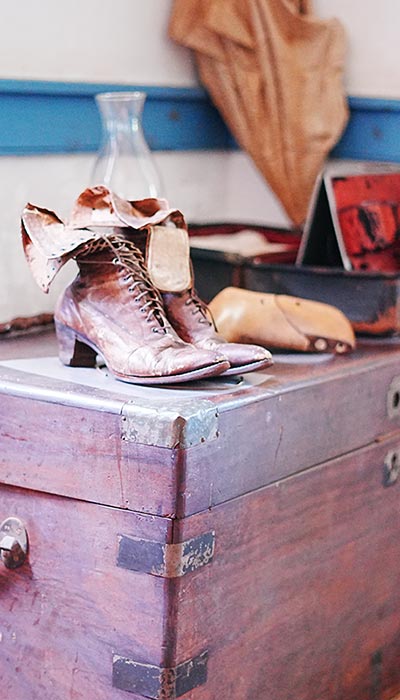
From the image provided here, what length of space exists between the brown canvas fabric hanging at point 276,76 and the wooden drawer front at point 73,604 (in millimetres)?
1100

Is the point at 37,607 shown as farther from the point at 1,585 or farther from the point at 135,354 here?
the point at 135,354

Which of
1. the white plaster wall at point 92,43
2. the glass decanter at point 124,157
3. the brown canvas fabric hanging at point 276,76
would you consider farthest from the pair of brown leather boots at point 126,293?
the brown canvas fabric hanging at point 276,76

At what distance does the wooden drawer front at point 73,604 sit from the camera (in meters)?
1.32

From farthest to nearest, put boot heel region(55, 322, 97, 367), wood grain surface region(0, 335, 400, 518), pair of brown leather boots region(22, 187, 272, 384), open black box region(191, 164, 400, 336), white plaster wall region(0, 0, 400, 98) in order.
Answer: white plaster wall region(0, 0, 400, 98) < open black box region(191, 164, 400, 336) < boot heel region(55, 322, 97, 367) < pair of brown leather boots region(22, 187, 272, 384) < wood grain surface region(0, 335, 400, 518)

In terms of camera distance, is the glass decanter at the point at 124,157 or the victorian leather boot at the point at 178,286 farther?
the glass decanter at the point at 124,157

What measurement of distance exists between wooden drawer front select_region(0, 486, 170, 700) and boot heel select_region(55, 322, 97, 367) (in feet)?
0.68

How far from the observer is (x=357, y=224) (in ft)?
6.20

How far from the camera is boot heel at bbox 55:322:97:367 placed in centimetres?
151

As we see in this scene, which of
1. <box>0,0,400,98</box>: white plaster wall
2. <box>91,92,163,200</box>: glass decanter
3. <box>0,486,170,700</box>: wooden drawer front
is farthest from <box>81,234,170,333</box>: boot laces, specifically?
<box>0,0,400,98</box>: white plaster wall

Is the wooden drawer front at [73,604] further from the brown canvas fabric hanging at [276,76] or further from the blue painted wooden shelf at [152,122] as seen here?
the brown canvas fabric hanging at [276,76]

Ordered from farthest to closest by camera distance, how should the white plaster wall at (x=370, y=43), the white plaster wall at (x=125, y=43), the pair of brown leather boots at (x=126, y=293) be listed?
the white plaster wall at (x=370, y=43) < the white plaster wall at (x=125, y=43) < the pair of brown leather boots at (x=126, y=293)

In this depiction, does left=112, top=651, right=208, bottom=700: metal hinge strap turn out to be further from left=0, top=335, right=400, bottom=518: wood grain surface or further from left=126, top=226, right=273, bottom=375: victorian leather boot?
left=126, top=226, right=273, bottom=375: victorian leather boot

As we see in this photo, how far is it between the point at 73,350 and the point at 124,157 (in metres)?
0.51

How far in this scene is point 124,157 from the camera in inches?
74.4
